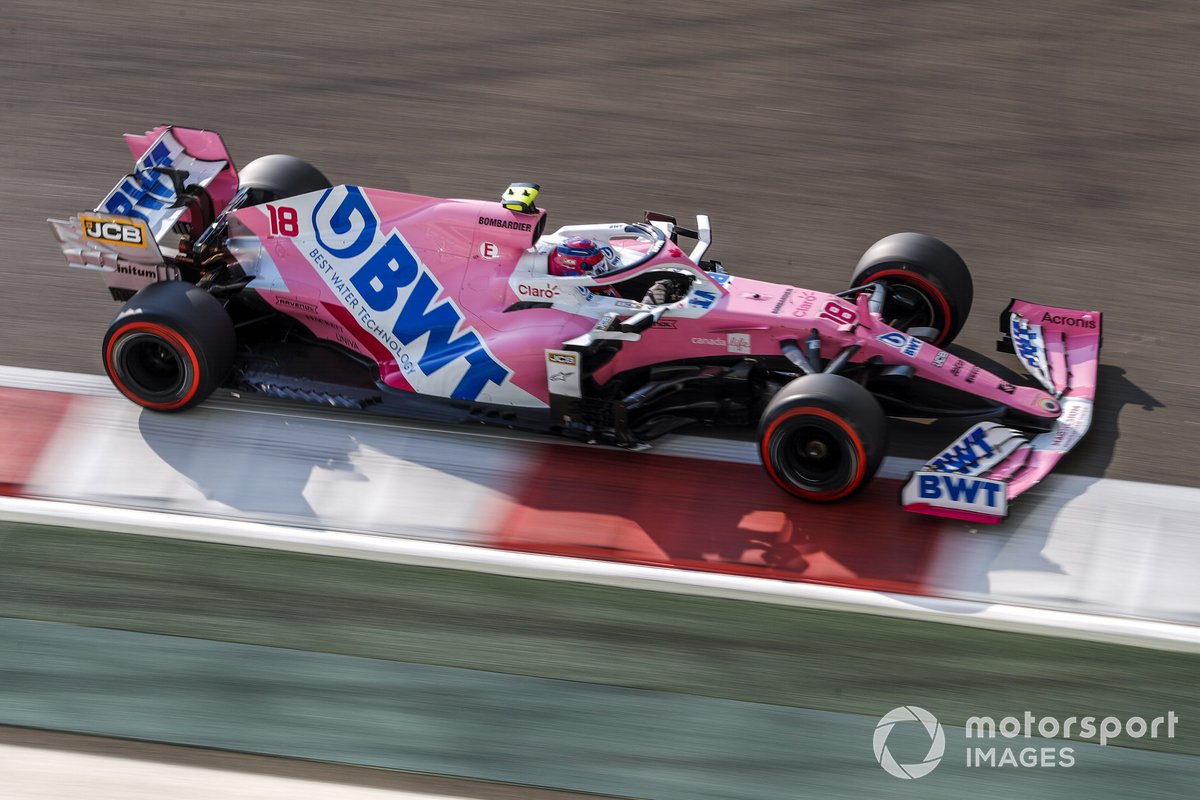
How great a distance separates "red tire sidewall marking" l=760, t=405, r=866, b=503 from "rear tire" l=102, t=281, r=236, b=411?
11.8 feet

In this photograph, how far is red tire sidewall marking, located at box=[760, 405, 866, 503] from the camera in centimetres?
757

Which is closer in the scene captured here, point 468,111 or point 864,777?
point 864,777

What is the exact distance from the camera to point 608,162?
11797mm

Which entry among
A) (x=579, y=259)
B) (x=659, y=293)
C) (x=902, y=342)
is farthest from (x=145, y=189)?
(x=902, y=342)

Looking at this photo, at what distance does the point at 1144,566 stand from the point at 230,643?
5.19m

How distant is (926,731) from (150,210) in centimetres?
629

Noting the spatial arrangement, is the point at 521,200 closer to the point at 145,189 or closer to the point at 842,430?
the point at 842,430

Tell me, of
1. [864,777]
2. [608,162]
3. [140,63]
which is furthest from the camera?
[140,63]

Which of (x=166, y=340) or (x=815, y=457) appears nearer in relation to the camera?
(x=815, y=457)

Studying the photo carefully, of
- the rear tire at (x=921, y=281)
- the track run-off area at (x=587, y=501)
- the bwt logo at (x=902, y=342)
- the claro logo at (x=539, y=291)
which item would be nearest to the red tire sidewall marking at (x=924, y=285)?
the rear tire at (x=921, y=281)

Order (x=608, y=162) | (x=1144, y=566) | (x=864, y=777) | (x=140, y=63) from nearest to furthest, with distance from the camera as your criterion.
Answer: (x=864, y=777), (x=1144, y=566), (x=608, y=162), (x=140, y=63)

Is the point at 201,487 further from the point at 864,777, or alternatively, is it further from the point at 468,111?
the point at 468,111

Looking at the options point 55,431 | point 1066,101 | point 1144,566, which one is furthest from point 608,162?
point 1144,566

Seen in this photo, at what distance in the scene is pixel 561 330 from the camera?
848cm
